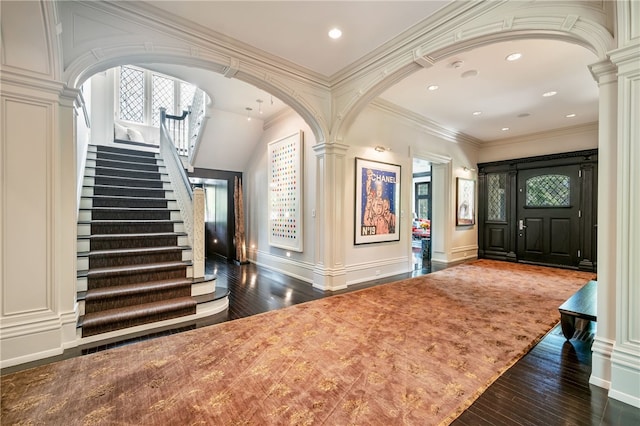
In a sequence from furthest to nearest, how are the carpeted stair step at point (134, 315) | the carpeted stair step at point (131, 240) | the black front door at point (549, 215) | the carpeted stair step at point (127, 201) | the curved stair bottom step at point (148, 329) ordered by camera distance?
the black front door at point (549, 215)
the carpeted stair step at point (127, 201)
the carpeted stair step at point (131, 240)
the carpeted stair step at point (134, 315)
the curved stair bottom step at point (148, 329)

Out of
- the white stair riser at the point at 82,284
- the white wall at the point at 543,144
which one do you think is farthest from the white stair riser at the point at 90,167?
the white wall at the point at 543,144

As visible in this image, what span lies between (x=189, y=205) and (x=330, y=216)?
2.22 meters

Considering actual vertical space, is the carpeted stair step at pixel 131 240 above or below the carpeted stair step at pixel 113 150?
below

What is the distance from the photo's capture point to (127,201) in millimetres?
4641

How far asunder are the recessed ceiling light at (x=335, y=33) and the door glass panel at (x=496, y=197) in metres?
6.56

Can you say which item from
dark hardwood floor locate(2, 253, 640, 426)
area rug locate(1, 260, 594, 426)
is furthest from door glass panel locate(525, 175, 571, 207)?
dark hardwood floor locate(2, 253, 640, 426)

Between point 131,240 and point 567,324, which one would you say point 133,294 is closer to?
point 131,240

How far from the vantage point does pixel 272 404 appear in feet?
5.91

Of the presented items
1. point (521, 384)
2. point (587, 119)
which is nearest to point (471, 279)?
point (521, 384)

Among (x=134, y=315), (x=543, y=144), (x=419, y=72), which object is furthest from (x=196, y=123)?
(x=543, y=144)

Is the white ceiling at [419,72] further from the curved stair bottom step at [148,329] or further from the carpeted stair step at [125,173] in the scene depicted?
the curved stair bottom step at [148,329]

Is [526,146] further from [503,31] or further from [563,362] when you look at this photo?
[563,362]

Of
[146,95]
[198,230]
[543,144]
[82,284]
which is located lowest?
[82,284]

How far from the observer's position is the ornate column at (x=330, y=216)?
14.8 ft
